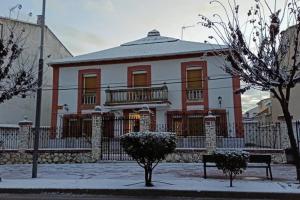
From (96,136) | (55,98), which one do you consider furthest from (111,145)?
(55,98)

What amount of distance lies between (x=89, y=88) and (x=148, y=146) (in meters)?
19.0

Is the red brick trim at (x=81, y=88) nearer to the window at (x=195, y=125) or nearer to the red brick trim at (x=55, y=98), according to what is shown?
the red brick trim at (x=55, y=98)

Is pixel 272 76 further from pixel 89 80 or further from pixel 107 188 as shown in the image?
pixel 89 80

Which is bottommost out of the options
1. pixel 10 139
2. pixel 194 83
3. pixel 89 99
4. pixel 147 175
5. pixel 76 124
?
pixel 147 175

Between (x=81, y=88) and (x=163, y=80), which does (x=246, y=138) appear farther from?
(x=81, y=88)

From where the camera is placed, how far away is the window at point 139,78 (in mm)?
27891

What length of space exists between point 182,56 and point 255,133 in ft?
27.1

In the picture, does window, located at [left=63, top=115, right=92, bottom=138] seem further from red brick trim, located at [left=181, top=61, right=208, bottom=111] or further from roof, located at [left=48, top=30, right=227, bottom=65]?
red brick trim, located at [left=181, top=61, right=208, bottom=111]

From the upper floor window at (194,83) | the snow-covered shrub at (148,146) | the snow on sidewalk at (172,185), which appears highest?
the upper floor window at (194,83)

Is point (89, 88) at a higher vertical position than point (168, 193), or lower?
higher

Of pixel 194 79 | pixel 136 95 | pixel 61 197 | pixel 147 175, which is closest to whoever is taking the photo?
pixel 61 197

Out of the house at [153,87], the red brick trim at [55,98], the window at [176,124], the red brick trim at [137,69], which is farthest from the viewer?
the red brick trim at [55,98]

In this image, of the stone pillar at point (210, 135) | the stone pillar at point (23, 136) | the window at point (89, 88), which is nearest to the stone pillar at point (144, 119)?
the stone pillar at point (210, 135)

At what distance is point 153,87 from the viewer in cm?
2694
